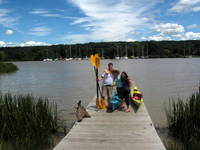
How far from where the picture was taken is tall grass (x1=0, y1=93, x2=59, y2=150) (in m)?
5.95

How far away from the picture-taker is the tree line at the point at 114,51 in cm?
11031

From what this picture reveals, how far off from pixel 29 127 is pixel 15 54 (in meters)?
118

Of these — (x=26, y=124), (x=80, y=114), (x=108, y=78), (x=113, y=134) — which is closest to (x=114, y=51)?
(x=108, y=78)

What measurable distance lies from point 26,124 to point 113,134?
8.87 ft

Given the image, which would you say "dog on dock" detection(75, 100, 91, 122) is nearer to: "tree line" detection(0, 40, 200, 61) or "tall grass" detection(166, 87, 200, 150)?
"tall grass" detection(166, 87, 200, 150)

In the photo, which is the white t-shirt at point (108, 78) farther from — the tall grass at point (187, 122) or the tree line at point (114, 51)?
the tree line at point (114, 51)

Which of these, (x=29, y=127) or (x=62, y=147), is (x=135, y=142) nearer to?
(x=62, y=147)

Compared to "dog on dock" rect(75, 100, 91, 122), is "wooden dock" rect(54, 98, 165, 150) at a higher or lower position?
lower

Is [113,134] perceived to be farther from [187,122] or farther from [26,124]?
[26,124]

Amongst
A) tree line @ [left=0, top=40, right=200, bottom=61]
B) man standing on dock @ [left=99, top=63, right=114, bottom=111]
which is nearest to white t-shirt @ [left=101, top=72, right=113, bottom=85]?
man standing on dock @ [left=99, top=63, right=114, bottom=111]

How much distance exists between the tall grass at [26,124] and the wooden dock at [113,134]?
1190 mm

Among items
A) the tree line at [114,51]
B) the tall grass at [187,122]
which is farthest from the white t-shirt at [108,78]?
the tree line at [114,51]

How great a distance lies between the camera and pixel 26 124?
629 centimetres

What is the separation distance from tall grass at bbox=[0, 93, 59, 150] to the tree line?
10065cm
